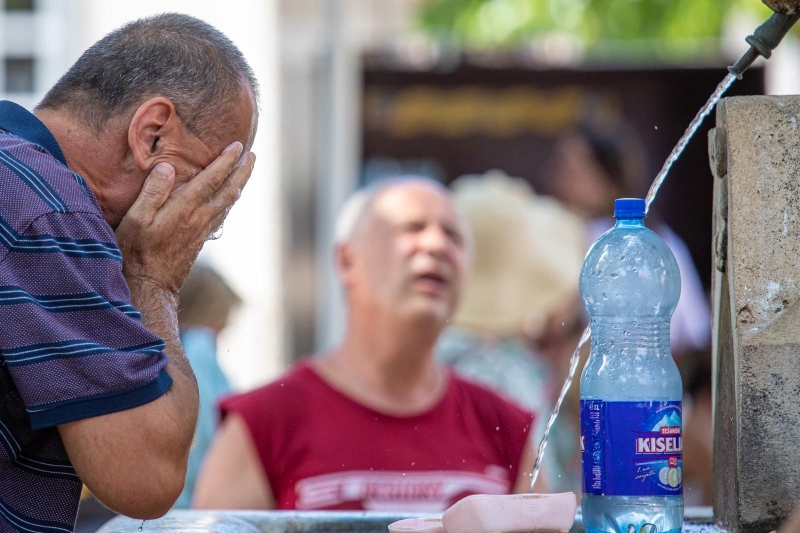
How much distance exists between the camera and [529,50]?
260 inches

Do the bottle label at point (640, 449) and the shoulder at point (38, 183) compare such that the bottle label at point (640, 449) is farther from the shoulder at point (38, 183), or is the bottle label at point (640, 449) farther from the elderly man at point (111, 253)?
the shoulder at point (38, 183)

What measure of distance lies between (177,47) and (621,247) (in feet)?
3.96

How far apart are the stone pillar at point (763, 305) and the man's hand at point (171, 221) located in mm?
1144

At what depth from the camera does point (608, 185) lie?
6.17 m

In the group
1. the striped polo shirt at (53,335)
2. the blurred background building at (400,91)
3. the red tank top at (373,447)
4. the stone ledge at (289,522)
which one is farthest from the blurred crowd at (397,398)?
the striped polo shirt at (53,335)

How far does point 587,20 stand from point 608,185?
9.70 ft

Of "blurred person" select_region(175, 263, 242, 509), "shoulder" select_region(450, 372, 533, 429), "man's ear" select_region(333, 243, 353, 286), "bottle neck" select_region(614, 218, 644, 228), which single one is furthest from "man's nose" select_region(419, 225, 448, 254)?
"bottle neck" select_region(614, 218, 644, 228)

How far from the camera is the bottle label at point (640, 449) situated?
2.12 metres

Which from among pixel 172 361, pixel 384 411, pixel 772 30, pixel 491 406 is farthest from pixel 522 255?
pixel 172 361

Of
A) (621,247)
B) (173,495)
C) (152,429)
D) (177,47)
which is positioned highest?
(177,47)

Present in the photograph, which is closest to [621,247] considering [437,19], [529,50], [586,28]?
[529,50]

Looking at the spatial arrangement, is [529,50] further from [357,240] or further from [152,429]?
[152,429]

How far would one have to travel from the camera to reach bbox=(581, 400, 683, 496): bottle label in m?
2.12

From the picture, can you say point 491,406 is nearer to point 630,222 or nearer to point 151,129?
point 630,222
